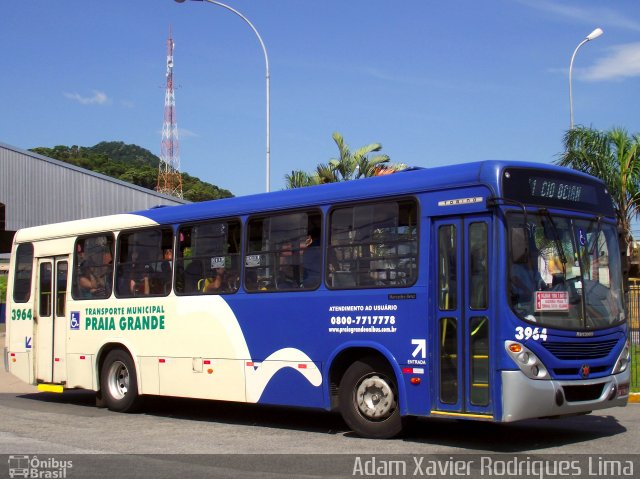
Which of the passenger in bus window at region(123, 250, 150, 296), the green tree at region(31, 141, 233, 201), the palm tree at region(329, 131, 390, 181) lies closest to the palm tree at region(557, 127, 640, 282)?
the palm tree at region(329, 131, 390, 181)

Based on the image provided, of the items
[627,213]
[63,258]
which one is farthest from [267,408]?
[627,213]

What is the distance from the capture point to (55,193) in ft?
108

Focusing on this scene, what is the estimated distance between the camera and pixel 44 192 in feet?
108

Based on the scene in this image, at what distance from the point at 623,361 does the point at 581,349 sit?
94cm

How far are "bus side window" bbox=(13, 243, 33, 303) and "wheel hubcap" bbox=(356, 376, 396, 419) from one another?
321 inches

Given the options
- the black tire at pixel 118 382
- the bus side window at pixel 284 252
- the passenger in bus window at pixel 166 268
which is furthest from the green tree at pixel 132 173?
the bus side window at pixel 284 252

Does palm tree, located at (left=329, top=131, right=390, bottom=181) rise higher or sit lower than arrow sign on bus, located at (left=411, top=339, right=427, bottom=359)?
higher

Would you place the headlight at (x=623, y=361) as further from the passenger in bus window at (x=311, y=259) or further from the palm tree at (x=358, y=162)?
the palm tree at (x=358, y=162)

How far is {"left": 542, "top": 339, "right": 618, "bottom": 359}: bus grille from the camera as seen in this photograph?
31.2ft

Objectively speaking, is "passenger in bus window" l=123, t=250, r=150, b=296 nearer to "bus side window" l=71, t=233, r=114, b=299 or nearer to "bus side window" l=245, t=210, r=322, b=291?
"bus side window" l=71, t=233, r=114, b=299

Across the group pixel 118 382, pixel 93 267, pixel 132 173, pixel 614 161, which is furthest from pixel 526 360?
pixel 132 173

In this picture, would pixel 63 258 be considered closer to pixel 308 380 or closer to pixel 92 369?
pixel 92 369

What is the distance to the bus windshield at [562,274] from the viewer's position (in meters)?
9.56

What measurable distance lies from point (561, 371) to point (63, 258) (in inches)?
374
